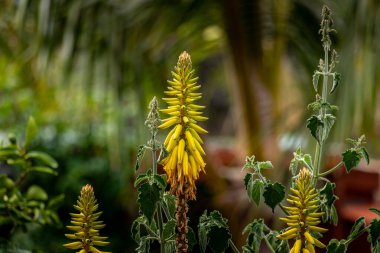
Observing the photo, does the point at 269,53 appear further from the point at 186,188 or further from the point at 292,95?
the point at 186,188

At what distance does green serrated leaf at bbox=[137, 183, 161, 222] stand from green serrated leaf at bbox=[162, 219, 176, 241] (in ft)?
0.10

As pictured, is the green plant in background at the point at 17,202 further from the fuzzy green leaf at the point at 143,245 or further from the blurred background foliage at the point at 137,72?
the blurred background foliage at the point at 137,72

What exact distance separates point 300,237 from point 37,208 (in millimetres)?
413

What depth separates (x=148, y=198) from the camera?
503 mm

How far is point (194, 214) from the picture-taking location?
2598mm

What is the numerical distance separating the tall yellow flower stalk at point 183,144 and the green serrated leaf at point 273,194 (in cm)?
6

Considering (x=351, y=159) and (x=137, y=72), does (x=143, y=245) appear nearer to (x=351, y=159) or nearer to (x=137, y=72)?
(x=351, y=159)

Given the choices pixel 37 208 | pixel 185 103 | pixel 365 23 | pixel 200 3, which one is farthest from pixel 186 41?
pixel 185 103

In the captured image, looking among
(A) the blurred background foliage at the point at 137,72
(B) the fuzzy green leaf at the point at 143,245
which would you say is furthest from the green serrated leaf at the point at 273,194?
(A) the blurred background foliage at the point at 137,72

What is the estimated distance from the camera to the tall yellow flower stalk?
0.52 m

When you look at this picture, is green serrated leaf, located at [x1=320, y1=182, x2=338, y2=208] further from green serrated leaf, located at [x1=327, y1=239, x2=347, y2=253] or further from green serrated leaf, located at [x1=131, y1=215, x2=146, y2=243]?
green serrated leaf, located at [x1=131, y1=215, x2=146, y2=243]

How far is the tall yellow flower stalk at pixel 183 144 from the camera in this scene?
524mm

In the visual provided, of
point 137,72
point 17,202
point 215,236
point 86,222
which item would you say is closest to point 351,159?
point 215,236

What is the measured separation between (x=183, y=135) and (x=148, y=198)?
7 cm
